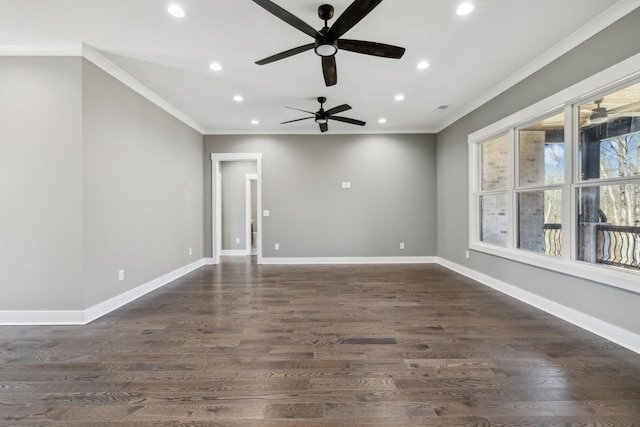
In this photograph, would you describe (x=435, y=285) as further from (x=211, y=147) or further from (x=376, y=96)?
(x=211, y=147)

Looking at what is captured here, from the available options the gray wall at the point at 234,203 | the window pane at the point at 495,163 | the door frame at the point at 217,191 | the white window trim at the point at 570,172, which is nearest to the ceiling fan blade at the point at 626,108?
the white window trim at the point at 570,172

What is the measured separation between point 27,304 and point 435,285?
4867 mm

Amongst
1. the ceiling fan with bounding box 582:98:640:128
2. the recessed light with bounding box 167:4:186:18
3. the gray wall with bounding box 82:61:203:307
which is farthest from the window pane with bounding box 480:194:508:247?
the gray wall with bounding box 82:61:203:307

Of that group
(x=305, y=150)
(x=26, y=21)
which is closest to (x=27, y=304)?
(x=26, y=21)

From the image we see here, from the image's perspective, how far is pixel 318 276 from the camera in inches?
182

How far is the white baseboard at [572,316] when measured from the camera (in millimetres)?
2180

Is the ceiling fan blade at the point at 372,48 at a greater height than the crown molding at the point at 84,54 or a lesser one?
lesser

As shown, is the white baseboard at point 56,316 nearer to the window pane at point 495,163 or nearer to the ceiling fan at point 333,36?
the ceiling fan at point 333,36

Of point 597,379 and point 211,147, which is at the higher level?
point 211,147

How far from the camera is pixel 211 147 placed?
5.67 metres

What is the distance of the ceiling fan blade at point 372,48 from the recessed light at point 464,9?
2.02 feet

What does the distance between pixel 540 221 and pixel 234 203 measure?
6.16 meters

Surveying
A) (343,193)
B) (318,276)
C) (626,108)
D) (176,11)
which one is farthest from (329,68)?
(343,193)

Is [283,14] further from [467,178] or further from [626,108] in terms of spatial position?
[467,178]
